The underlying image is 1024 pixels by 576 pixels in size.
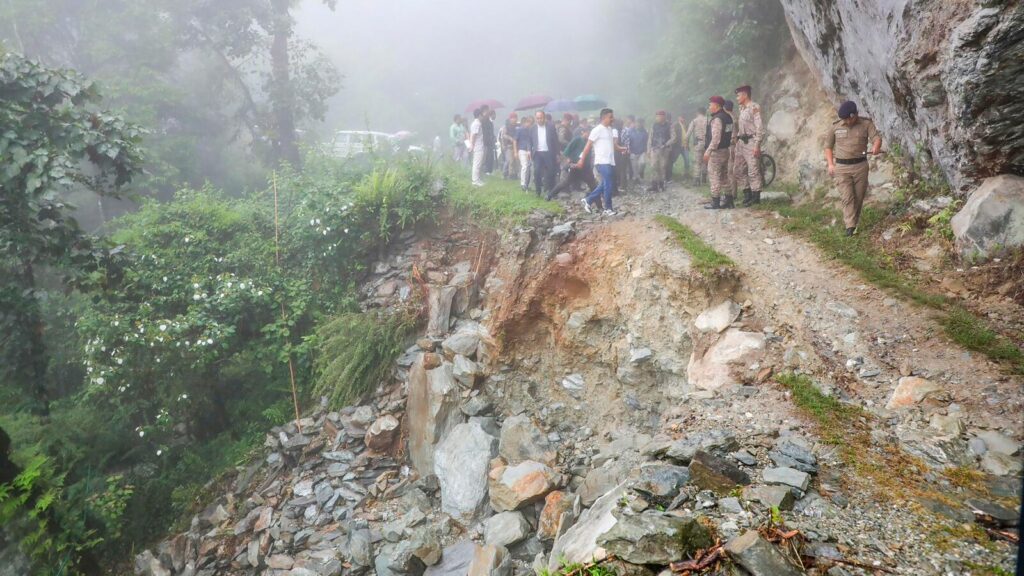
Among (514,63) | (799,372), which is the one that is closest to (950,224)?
(799,372)

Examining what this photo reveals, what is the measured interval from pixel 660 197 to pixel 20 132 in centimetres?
1052

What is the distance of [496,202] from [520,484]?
19.3ft

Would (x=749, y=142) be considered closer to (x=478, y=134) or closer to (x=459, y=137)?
(x=478, y=134)

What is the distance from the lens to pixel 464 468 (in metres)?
6.97

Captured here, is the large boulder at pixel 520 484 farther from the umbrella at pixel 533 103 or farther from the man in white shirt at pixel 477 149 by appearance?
the umbrella at pixel 533 103

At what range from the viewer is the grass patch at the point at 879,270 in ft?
15.5

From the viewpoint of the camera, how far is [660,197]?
37.6ft

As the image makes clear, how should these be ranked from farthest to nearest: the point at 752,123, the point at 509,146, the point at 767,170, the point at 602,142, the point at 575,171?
the point at 509,146
the point at 575,171
the point at 767,170
the point at 602,142
the point at 752,123

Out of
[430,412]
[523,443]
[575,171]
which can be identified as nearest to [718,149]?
[575,171]

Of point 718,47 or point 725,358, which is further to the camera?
point 718,47

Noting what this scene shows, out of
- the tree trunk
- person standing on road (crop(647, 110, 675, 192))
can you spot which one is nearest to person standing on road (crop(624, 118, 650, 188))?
person standing on road (crop(647, 110, 675, 192))

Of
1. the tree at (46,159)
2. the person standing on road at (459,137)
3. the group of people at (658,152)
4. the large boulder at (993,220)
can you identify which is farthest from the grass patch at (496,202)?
the large boulder at (993,220)

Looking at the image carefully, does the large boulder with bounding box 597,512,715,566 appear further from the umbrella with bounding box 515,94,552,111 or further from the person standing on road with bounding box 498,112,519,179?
the umbrella with bounding box 515,94,552,111

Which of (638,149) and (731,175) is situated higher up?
(638,149)
